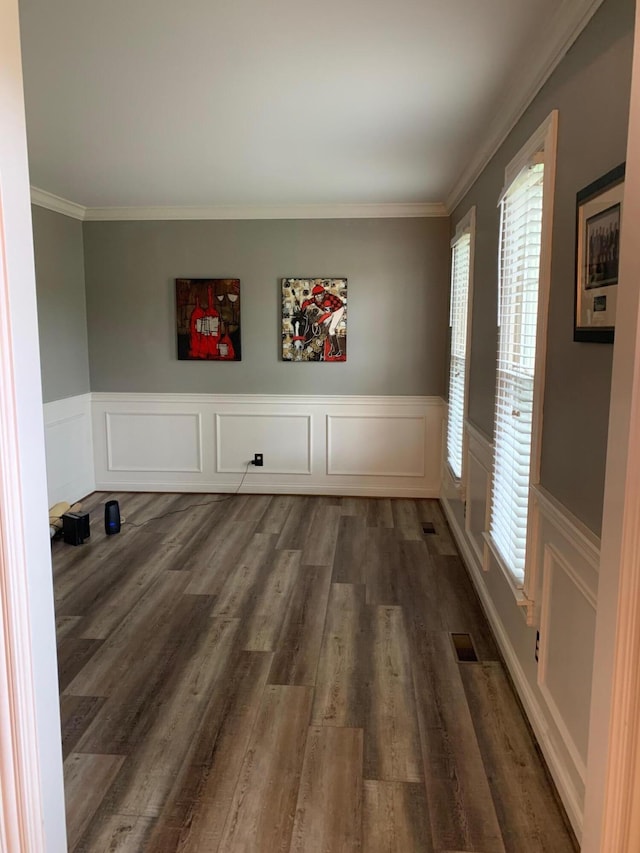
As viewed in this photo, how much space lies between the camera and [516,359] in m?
2.57

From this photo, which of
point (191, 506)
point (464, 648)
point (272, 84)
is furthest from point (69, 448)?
point (464, 648)

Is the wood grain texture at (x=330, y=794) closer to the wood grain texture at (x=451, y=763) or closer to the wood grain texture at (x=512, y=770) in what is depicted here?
the wood grain texture at (x=451, y=763)

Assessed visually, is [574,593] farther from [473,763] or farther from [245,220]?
[245,220]

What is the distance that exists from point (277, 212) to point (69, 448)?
2.68m

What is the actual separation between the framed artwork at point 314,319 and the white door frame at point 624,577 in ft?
13.6

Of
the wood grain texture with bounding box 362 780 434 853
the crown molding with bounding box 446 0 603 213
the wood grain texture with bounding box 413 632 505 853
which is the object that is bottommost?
the wood grain texture with bounding box 362 780 434 853

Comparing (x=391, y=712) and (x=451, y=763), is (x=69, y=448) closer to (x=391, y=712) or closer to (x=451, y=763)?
(x=391, y=712)

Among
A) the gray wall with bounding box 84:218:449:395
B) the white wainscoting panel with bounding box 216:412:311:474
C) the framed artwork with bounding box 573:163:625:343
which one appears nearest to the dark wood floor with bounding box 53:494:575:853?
the white wainscoting panel with bounding box 216:412:311:474

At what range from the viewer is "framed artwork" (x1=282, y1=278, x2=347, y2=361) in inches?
202

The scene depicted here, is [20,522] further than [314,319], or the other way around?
[314,319]

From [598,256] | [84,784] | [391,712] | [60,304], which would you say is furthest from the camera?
[60,304]

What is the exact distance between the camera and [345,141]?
3.24 metres

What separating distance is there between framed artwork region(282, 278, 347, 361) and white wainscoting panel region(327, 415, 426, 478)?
0.62 metres

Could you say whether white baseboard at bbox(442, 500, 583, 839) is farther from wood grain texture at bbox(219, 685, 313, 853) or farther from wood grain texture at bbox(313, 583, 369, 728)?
wood grain texture at bbox(219, 685, 313, 853)
